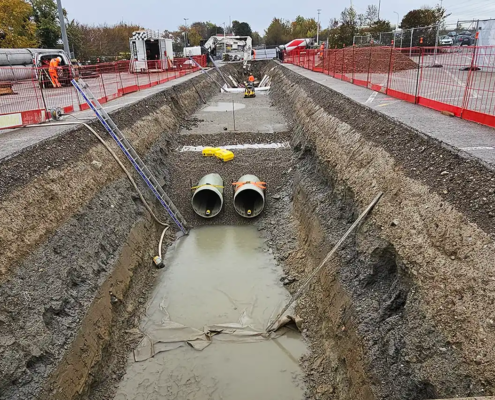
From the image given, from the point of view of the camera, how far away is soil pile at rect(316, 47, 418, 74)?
16141 millimetres

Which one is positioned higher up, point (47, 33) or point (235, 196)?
point (47, 33)

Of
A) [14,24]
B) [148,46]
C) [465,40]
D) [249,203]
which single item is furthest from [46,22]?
[465,40]

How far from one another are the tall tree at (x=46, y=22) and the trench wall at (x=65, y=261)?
34773mm

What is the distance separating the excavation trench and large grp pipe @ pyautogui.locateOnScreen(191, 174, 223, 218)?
0.12 meters

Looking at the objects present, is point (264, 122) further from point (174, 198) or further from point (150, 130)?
point (174, 198)

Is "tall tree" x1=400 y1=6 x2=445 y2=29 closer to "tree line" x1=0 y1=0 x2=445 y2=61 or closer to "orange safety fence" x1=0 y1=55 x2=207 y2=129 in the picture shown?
"tree line" x1=0 y1=0 x2=445 y2=61

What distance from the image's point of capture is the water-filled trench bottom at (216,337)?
5988 mm

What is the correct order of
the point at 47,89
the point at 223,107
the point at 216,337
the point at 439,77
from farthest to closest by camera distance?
the point at 223,107, the point at 47,89, the point at 439,77, the point at 216,337

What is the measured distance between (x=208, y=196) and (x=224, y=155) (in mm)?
1787

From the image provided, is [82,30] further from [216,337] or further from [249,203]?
[216,337]

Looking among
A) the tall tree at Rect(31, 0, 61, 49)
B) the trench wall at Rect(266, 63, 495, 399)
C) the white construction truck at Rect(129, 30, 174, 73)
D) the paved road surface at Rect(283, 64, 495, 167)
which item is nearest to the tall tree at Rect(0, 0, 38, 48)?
the tall tree at Rect(31, 0, 61, 49)

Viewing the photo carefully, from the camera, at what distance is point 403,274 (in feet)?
17.4

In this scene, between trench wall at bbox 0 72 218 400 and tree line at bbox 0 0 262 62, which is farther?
tree line at bbox 0 0 262 62

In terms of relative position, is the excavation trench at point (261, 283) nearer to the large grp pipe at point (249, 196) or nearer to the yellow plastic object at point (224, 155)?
the large grp pipe at point (249, 196)
